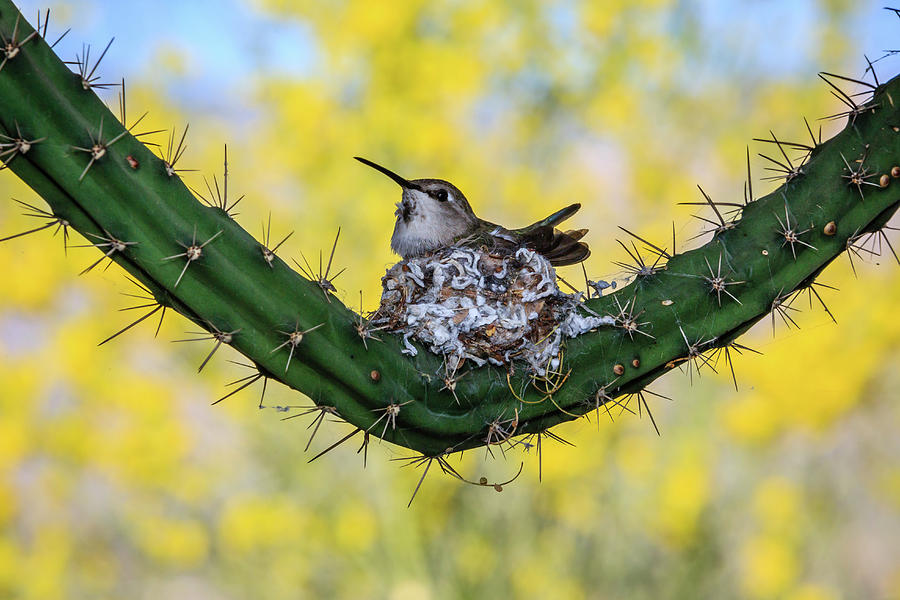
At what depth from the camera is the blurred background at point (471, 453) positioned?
5656 mm

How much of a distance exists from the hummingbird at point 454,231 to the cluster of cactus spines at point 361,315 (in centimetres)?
106

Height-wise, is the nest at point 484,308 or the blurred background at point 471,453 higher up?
the blurred background at point 471,453

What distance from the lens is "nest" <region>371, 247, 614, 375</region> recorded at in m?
2.38

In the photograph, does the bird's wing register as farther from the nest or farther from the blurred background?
the blurred background

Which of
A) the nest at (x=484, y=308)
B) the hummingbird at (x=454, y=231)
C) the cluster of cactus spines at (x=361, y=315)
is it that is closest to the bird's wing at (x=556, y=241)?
the hummingbird at (x=454, y=231)

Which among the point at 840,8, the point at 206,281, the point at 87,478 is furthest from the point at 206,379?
the point at 840,8

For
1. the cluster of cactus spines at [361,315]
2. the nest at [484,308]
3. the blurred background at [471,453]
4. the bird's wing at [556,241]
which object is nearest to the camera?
the cluster of cactus spines at [361,315]

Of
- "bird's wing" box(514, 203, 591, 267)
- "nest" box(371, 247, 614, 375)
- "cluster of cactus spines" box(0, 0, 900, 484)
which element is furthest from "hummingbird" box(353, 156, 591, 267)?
"cluster of cactus spines" box(0, 0, 900, 484)

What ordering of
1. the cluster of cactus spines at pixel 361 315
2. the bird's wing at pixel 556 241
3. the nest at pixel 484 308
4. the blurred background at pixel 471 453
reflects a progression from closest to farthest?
1. the cluster of cactus spines at pixel 361 315
2. the nest at pixel 484 308
3. the bird's wing at pixel 556 241
4. the blurred background at pixel 471 453

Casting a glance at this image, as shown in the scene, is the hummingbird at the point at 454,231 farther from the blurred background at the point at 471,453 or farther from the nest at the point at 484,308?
the blurred background at the point at 471,453

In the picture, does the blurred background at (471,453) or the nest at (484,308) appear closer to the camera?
the nest at (484,308)

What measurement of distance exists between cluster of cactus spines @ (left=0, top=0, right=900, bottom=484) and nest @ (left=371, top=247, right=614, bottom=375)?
0.06 metres

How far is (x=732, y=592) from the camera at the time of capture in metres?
6.04

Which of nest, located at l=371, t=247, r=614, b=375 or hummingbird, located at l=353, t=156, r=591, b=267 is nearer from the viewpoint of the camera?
nest, located at l=371, t=247, r=614, b=375
